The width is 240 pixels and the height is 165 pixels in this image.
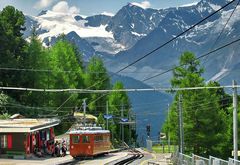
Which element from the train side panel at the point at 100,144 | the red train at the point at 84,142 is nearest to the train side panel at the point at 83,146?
the red train at the point at 84,142

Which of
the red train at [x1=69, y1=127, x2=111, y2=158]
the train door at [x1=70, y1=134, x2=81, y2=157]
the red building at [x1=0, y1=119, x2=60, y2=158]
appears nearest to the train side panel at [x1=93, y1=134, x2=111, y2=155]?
the red train at [x1=69, y1=127, x2=111, y2=158]

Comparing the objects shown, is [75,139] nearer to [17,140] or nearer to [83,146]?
[83,146]

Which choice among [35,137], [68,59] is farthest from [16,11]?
[35,137]

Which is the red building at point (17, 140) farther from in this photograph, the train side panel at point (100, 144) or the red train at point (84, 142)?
the train side panel at point (100, 144)

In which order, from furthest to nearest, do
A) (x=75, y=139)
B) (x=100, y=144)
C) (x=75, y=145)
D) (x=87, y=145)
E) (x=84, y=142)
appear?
(x=100, y=144)
(x=75, y=139)
(x=75, y=145)
(x=84, y=142)
(x=87, y=145)

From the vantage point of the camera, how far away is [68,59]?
106000 millimetres

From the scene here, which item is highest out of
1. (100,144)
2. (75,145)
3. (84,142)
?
(84,142)

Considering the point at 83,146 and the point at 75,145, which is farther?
the point at 75,145

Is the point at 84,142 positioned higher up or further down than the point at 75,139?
further down

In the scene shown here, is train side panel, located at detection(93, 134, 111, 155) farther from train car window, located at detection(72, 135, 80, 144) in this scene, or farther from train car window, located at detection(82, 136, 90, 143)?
train car window, located at detection(72, 135, 80, 144)

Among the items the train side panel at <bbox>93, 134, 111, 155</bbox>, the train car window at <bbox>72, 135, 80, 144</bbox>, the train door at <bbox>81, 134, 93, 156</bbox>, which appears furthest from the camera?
the train side panel at <bbox>93, 134, 111, 155</bbox>

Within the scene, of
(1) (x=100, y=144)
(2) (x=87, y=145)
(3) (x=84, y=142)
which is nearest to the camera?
(2) (x=87, y=145)

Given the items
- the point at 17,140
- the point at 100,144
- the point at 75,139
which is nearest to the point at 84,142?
the point at 75,139

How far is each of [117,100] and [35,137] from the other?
65382 mm
